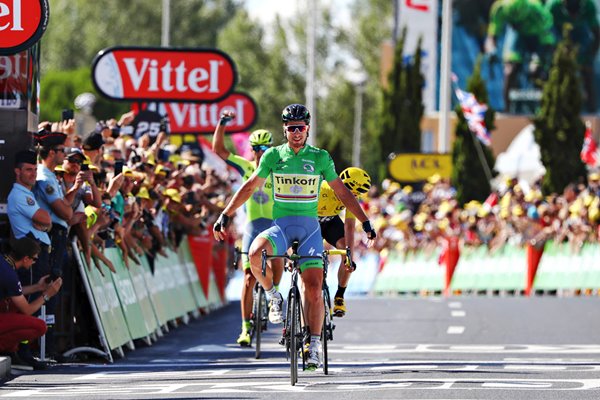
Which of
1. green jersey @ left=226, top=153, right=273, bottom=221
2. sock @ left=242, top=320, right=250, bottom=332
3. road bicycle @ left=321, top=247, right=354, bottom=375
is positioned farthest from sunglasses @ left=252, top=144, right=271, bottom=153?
road bicycle @ left=321, top=247, right=354, bottom=375

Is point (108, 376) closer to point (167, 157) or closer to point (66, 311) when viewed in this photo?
point (66, 311)

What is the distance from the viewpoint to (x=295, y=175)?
14.3m

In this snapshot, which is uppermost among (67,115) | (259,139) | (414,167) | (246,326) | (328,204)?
(67,115)

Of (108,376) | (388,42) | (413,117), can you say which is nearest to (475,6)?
(388,42)

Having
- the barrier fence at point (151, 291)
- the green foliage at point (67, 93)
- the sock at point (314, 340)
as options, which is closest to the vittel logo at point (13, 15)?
the barrier fence at point (151, 291)

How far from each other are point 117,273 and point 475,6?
64.2 m

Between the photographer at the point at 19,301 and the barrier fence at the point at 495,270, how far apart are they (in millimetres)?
19122

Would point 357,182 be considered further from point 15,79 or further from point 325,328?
point 15,79

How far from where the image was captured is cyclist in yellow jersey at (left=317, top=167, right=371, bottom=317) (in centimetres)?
1627

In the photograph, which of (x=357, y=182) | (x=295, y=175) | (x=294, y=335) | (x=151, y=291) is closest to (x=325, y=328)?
(x=294, y=335)

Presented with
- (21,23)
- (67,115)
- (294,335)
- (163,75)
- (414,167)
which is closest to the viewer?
(294,335)

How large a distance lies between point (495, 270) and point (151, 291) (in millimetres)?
15791

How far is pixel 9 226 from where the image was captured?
16.3 m

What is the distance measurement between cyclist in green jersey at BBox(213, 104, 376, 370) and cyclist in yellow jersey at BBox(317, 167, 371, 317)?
150cm
